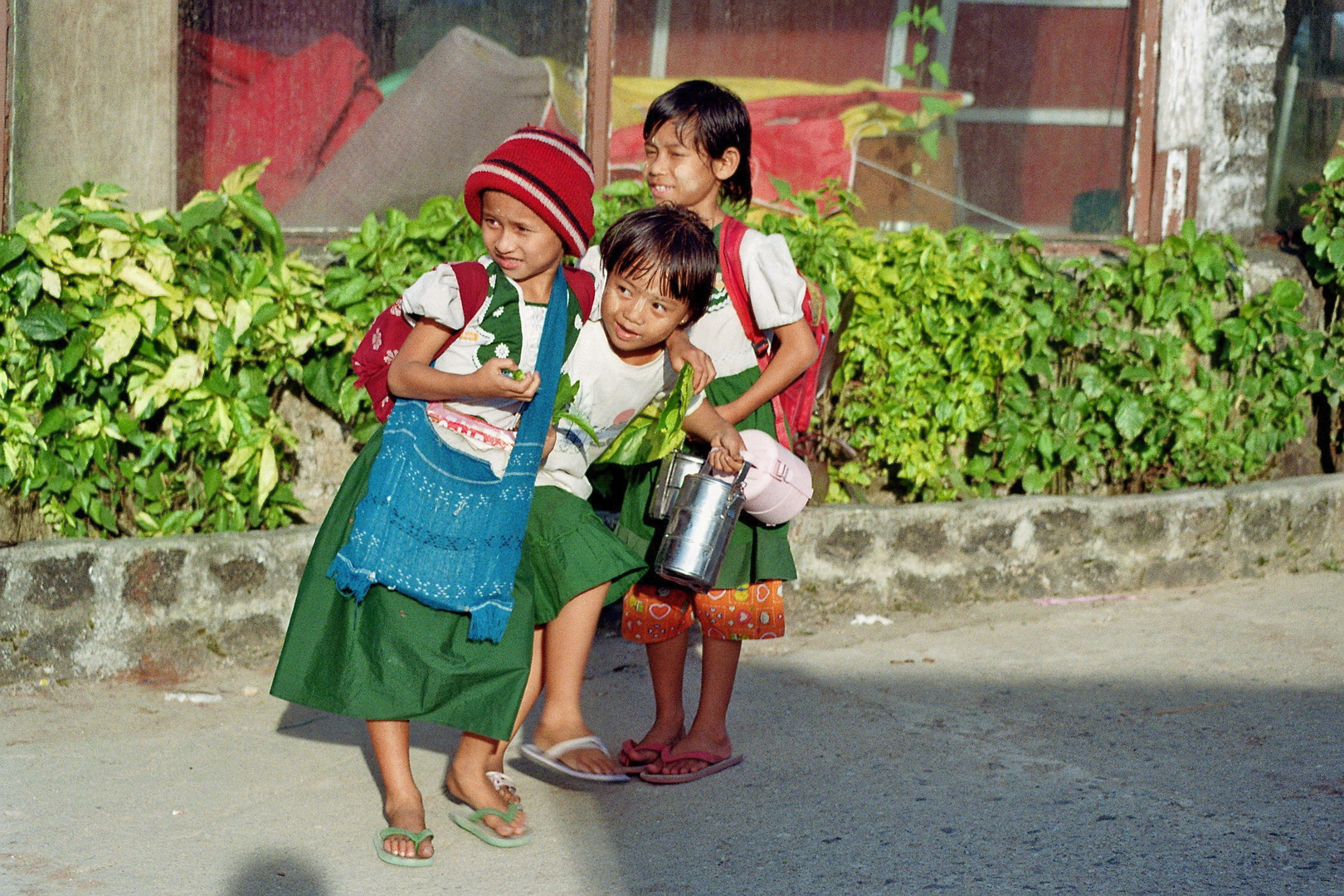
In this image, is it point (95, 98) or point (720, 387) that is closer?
point (720, 387)

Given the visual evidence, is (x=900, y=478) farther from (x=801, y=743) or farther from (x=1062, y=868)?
(x=1062, y=868)

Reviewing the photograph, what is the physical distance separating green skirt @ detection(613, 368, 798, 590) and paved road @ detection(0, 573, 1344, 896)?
1.55ft

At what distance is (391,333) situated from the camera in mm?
2729

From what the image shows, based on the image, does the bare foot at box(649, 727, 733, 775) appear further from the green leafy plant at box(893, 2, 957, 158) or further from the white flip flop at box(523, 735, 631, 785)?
the green leafy plant at box(893, 2, 957, 158)

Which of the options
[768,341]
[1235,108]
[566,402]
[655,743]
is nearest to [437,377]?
Result: [566,402]

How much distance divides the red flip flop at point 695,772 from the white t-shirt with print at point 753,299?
2.88 ft

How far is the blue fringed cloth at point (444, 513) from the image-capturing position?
2.67 metres

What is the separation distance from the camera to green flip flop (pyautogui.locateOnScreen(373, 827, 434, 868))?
2.66m

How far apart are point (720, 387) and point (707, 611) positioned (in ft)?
1.71

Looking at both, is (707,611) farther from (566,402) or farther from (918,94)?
(918,94)

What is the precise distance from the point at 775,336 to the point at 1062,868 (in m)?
1.28

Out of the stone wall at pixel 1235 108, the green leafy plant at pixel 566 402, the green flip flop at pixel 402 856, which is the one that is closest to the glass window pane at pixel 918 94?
the stone wall at pixel 1235 108

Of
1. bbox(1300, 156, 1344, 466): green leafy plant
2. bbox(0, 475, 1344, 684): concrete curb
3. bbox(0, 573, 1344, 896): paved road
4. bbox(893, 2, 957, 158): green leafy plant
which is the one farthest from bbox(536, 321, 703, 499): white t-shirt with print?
bbox(1300, 156, 1344, 466): green leafy plant

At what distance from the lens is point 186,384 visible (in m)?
3.88
